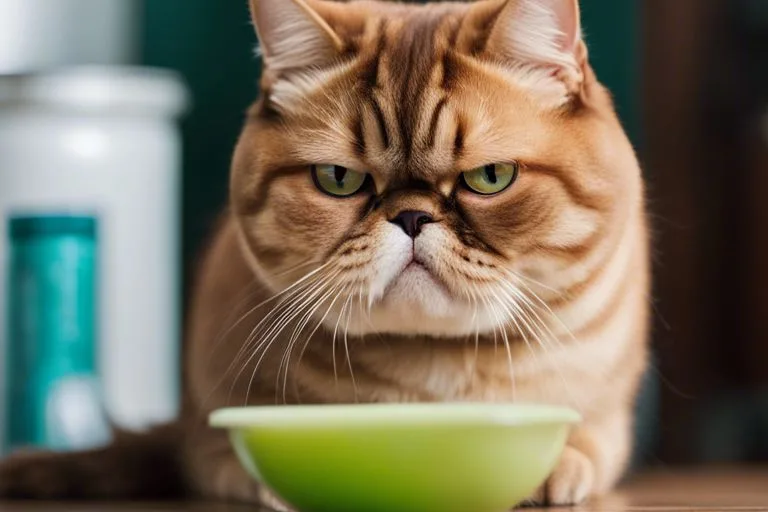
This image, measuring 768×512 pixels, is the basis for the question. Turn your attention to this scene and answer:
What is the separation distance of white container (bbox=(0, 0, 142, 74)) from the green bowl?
6.51 ft

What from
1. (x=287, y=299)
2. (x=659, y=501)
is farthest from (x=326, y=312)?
(x=659, y=501)

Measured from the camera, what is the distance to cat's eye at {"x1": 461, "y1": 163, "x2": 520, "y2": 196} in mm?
1269

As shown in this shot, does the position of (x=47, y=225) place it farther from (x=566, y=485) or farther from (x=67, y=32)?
(x=566, y=485)

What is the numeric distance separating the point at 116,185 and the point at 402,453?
5.13 ft

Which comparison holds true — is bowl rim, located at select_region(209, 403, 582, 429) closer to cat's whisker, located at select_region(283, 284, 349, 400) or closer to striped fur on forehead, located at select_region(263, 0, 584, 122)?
cat's whisker, located at select_region(283, 284, 349, 400)

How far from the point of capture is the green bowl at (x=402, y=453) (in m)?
1.02

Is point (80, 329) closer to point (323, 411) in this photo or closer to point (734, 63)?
point (323, 411)

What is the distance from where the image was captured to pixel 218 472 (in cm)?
147

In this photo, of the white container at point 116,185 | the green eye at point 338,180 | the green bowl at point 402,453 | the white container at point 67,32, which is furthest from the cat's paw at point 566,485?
the white container at point 67,32

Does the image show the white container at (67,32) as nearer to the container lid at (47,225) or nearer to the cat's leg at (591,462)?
the container lid at (47,225)

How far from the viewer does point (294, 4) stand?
1.34 m

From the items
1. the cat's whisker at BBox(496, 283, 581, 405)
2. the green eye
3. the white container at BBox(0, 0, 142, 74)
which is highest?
the white container at BBox(0, 0, 142, 74)

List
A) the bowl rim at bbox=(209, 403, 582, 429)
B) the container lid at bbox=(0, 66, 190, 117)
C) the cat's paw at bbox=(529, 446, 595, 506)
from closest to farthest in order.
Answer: the bowl rim at bbox=(209, 403, 582, 429)
the cat's paw at bbox=(529, 446, 595, 506)
the container lid at bbox=(0, 66, 190, 117)

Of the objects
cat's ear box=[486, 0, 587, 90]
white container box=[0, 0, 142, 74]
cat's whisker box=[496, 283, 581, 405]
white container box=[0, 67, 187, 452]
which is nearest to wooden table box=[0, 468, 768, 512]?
cat's whisker box=[496, 283, 581, 405]
